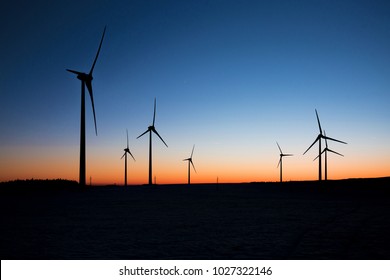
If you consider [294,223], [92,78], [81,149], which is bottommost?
[294,223]

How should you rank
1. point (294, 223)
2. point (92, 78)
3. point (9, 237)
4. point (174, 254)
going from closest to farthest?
1. point (174, 254)
2. point (9, 237)
3. point (294, 223)
4. point (92, 78)

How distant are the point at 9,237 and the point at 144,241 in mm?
5250

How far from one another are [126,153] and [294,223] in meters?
87.0

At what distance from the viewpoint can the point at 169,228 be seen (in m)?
14.3

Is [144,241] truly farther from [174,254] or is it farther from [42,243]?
[42,243]

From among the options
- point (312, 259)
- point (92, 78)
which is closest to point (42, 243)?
point (312, 259)

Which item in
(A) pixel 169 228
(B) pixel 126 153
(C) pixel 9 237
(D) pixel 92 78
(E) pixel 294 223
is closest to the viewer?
(C) pixel 9 237

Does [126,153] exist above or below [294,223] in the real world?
above

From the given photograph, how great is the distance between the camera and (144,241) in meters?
11.4

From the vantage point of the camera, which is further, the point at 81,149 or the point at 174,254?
the point at 81,149

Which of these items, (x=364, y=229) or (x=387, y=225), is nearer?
(x=364, y=229)

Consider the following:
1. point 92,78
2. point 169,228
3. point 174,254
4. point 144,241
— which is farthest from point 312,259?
point 92,78
